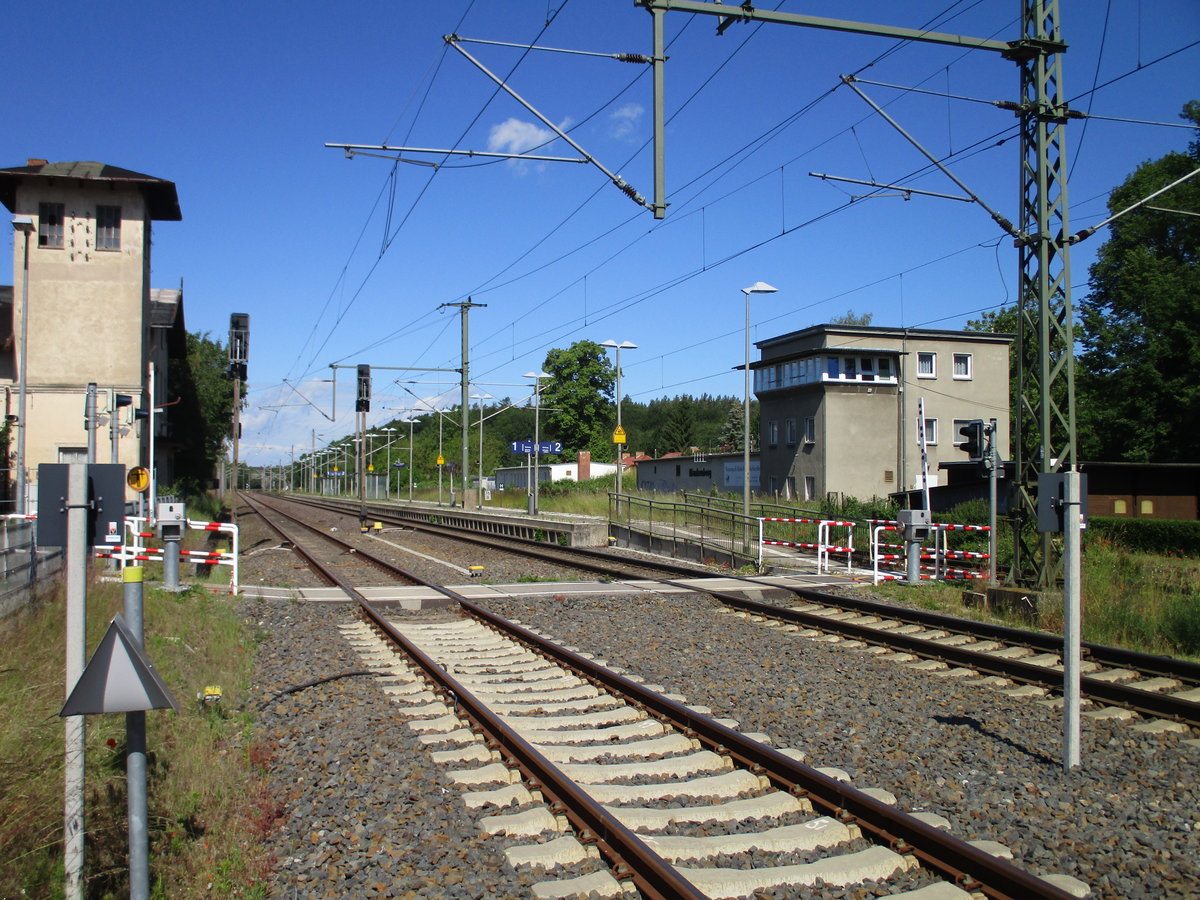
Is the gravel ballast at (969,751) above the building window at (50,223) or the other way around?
the other way around

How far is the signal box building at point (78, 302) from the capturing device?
32094 millimetres

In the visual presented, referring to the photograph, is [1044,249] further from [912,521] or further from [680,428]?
[680,428]

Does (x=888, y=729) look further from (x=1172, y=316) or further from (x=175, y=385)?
(x=175, y=385)

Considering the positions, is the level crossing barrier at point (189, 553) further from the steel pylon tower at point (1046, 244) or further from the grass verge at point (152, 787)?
the steel pylon tower at point (1046, 244)

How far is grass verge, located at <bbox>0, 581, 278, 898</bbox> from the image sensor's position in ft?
15.6

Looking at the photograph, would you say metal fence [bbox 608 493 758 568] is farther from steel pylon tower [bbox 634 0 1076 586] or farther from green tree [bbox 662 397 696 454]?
green tree [bbox 662 397 696 454]

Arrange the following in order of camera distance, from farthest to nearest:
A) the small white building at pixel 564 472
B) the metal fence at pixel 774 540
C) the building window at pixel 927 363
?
the small white building at pixel 564 472, the building window at pixel 927 363, the metal fence at pixel 774 540

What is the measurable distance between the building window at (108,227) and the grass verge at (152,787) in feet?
90.8

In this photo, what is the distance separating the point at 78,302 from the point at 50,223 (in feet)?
9.47

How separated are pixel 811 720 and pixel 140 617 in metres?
5.22

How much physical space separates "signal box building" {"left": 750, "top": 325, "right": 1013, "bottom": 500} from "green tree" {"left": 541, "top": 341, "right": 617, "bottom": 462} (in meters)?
36.3

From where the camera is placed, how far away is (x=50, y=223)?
3278 cm

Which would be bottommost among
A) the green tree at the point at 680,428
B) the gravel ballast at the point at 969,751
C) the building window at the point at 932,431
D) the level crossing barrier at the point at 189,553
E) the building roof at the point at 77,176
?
the gravel ballast at the point at 969,751

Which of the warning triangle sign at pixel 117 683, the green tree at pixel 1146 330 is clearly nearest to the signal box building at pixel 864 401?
the green tree at pixel 1146 330
